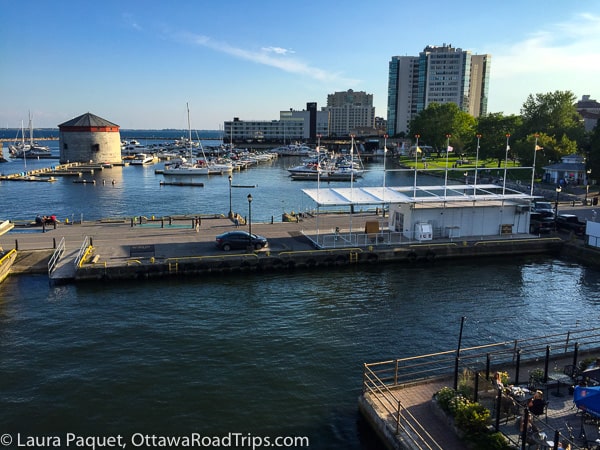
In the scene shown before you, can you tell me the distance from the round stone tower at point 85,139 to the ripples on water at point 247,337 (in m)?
117

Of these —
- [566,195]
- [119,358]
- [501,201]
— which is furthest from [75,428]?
[566,195]

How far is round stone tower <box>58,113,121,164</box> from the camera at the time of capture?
138 m

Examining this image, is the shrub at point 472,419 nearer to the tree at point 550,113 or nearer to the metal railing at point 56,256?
the metal railing at point 56,256

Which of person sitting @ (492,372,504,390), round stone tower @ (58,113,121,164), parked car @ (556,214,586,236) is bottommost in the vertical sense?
person sitting @ (492,372,504,390)

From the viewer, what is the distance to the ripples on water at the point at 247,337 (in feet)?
60.0

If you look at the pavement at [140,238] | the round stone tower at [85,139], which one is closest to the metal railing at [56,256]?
the pavement at [140,238]

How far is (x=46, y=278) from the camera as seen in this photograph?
109ft

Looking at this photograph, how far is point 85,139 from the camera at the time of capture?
13900 cm

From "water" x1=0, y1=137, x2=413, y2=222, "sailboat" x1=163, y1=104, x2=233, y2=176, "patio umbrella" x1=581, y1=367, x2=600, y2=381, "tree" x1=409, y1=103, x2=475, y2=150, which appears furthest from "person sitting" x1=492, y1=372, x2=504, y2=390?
"tree" x1=409, y1=103, x2=475, y2=150

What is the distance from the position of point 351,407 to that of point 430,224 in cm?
2517

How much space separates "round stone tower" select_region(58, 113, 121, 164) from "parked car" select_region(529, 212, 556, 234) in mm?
122290

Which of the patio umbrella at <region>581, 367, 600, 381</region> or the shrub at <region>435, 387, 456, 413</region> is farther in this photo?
the patio umbrella at <region>581, 367, 600, 381</region>

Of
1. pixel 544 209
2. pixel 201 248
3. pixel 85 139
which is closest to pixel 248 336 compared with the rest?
pixel 201 248

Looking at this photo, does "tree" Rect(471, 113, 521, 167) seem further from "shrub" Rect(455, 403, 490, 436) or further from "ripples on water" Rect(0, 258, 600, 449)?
"shrub" Rect(455, 403, 490, 436)
